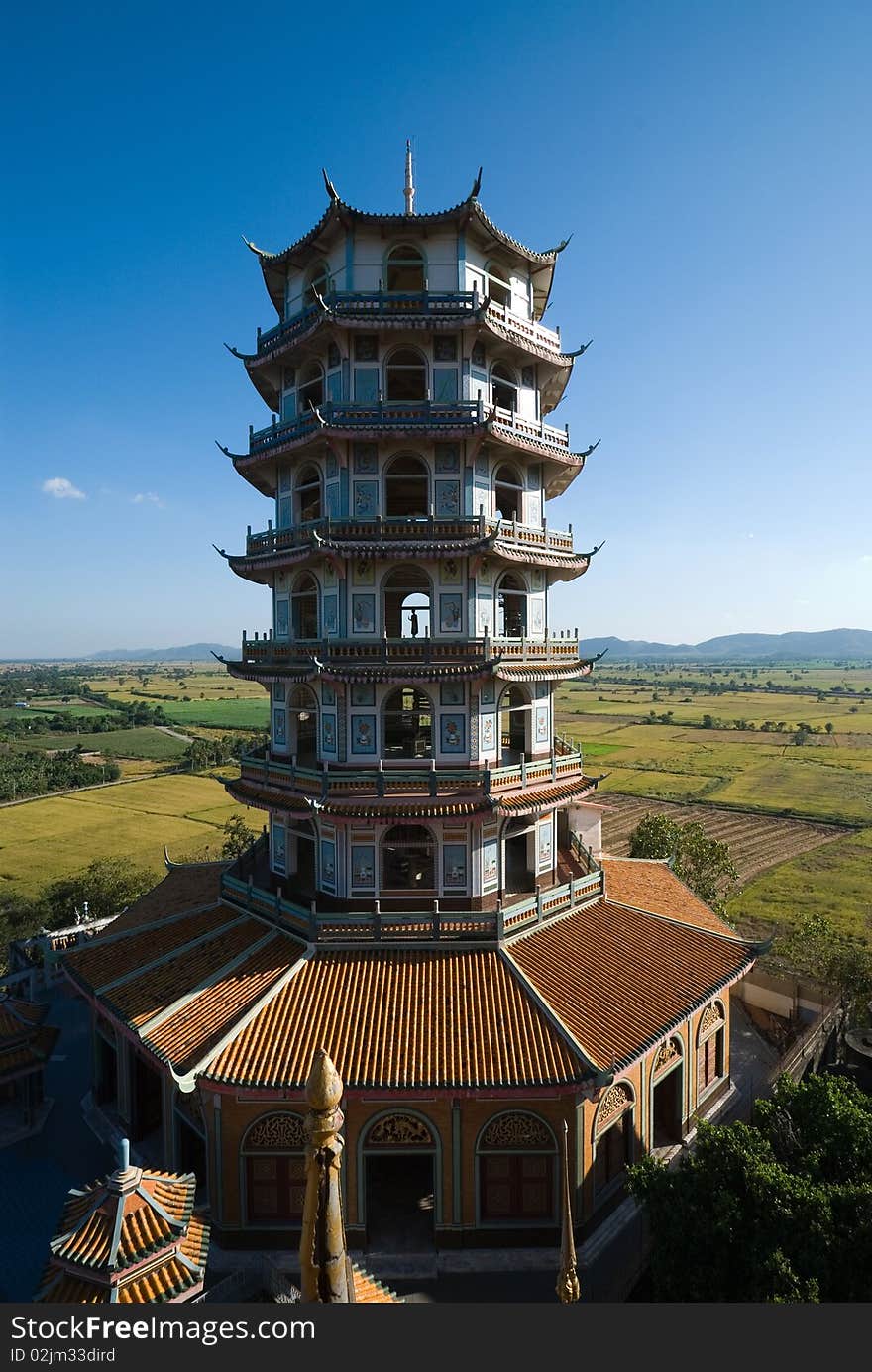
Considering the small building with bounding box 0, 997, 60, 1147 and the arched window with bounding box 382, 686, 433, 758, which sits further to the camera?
the arched window with bounding box 382, 686, 433, 758

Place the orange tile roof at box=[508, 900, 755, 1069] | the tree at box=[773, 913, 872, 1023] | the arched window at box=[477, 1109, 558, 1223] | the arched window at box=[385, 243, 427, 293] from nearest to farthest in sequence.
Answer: the arched window at box=[477, 1109, 558, 1223] < the orange tile roof at box=[508, 900, 755, 1069] < the arched window at box=[385, 243, 427, 293] < the tree at box=[773, 913, 872, 1023]

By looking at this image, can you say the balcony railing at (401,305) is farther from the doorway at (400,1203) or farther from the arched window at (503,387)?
the doorway at (400,1203)

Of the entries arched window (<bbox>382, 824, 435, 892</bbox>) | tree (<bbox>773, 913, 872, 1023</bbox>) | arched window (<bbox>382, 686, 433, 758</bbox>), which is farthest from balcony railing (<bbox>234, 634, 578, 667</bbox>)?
tree (<bbox>773, 913, 872, 1023</bbox>)

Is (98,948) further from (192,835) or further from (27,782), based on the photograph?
(27,782)

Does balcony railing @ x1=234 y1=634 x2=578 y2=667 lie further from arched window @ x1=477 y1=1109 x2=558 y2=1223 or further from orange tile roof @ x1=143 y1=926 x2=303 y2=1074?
arched window @ x1=477 y1=1109 x2=558 y2=1223

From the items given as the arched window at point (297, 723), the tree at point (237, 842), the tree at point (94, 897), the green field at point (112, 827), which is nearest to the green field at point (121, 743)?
the green field at point (112, 827)

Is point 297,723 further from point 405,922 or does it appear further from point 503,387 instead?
point 503,387
